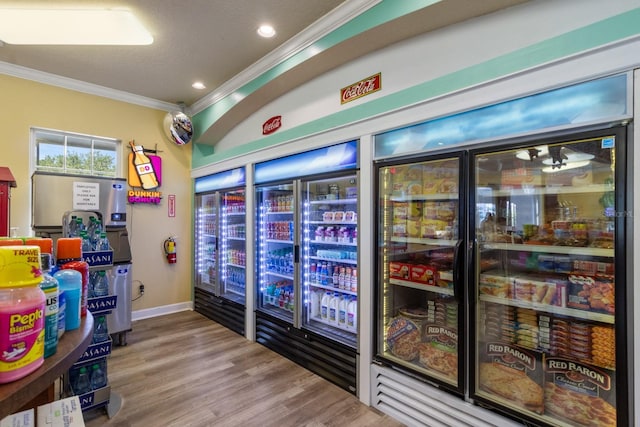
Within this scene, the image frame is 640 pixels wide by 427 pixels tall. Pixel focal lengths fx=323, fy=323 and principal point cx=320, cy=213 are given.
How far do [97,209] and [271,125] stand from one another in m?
2.37

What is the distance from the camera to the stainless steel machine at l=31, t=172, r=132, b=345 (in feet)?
12.2

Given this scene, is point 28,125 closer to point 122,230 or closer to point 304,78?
point 122,230

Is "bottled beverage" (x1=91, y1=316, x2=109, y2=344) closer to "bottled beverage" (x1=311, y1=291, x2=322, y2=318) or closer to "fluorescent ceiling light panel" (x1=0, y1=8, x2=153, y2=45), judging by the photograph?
"bottled beverage" (x1=311, y1=291, x2=322, y2=318)


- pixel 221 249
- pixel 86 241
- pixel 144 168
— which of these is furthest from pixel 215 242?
pixel 86 241

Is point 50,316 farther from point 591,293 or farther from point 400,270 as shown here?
point 591,293

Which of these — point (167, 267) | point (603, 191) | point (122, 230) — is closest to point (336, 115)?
point (603, 191)

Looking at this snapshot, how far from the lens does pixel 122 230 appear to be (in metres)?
4.12

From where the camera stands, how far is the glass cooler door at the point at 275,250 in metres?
3.76

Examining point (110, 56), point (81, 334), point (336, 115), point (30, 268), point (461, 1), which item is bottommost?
point (81, 334)

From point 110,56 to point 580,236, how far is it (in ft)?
15.1

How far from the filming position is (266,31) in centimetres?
313

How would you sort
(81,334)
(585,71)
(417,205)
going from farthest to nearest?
(417,205)
(585,71)
(81,334)

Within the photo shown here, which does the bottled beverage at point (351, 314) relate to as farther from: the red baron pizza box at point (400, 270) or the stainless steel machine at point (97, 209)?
the stainless steel machine at point (97, 209)

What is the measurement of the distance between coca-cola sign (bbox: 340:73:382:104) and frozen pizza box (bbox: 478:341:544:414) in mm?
2275
